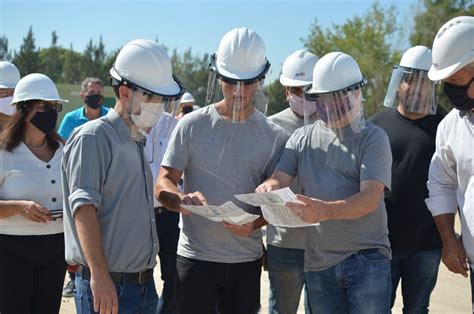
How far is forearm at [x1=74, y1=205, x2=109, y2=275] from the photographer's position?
3.02m

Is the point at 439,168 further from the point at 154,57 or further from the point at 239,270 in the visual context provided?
the point at 154,57

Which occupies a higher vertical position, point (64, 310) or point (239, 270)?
point (239, 270)

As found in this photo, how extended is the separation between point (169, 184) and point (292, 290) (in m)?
1.18

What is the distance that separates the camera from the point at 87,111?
7777 millimetres

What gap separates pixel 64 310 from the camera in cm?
630

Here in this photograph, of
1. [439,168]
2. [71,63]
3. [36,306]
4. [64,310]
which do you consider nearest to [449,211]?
[439,168]

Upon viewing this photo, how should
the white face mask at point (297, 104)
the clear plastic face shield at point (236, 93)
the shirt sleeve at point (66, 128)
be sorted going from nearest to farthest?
the clear plastic face shield at point (236, 93)
the white face mask at point (297, 104)
the shirt sleeve at point (66, 128)

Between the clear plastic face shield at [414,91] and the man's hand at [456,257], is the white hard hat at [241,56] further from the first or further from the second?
the man's hand at [456,257]

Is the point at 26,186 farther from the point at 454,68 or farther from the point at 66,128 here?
the point at 66,128

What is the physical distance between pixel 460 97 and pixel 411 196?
1.17 metres

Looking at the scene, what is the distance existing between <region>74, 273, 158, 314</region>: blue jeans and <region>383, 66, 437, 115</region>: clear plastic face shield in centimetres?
239

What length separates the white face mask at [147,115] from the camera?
3.27m

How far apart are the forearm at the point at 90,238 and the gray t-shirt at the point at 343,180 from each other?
3.91ft

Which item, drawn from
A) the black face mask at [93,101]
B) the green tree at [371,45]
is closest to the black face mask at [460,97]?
the black face mask at [93,101]
